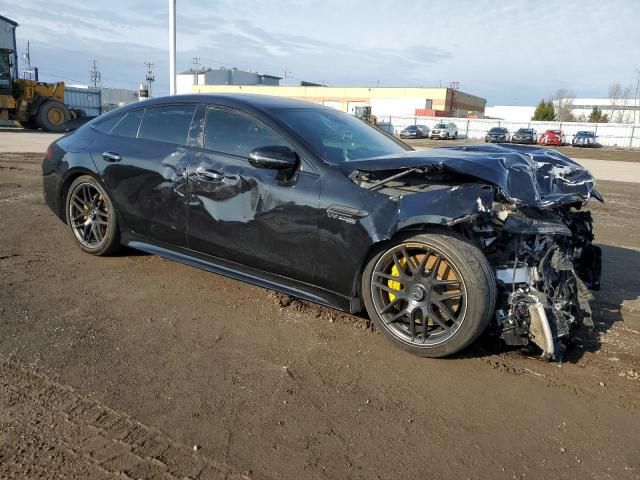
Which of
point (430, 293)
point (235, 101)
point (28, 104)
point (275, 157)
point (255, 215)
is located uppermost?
point (28, 104)

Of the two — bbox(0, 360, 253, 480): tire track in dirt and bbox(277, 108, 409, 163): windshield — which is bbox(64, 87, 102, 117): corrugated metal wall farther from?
bbox(0, 360, 253, 480): tire track in dirt

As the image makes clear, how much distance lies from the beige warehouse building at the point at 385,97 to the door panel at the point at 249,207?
67.1m

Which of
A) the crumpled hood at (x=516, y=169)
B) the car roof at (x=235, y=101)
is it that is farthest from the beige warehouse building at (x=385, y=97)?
the crumpled hood at (x=516, y=169)

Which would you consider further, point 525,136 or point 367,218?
point 525,136

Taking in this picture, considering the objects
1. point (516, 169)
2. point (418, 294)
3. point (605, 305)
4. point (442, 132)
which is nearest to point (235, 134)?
point (418, 294)

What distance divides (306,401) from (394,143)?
261cm

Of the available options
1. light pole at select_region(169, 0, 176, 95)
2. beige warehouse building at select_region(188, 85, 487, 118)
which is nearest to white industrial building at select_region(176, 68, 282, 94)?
beige warehouse building at select_region(188, 85, 487, 118)

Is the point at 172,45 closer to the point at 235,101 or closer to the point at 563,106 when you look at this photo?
the point at 235,101

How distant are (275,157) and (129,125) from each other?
1.91m

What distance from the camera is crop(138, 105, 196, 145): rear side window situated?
14.1 ft

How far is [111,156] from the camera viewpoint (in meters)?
4.61

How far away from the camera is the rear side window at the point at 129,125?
15.3ft

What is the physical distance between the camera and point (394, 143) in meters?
4.63

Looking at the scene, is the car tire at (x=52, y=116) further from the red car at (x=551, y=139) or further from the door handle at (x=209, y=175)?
the red car at (x=551, y=139)
